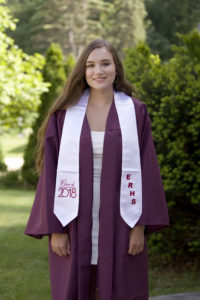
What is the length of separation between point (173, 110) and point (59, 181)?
6.98 feet

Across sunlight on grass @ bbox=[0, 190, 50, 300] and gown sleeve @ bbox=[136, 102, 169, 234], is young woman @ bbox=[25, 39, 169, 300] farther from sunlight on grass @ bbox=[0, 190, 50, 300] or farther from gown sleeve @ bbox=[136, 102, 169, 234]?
sunlight on grass @ bbox=[0, 190, 50, 300]

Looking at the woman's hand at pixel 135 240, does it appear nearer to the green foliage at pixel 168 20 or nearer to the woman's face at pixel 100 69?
the woman's face at pixel 100 69

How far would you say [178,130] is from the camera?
15.8ft

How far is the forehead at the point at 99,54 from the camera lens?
2820 millimetres

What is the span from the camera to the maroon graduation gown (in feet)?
8.97

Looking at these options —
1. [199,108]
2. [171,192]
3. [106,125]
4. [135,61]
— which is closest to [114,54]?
[106,125]

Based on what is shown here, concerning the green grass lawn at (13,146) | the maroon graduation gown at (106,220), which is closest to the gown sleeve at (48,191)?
the maroon graduation gown at (106,220)

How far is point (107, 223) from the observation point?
273 cm

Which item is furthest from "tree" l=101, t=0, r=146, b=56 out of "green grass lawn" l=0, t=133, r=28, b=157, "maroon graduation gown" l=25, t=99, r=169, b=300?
"maroon graduation gown" l=25, t=99, r=169, b=300

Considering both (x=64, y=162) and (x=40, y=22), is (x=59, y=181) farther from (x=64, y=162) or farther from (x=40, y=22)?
(x=40, y=22)

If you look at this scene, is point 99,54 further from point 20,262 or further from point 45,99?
point 45,99

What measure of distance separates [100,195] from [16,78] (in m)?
7.12

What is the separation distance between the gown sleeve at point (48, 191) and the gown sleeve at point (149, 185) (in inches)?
17.4

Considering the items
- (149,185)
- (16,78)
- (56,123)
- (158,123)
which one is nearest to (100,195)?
(149,185)
